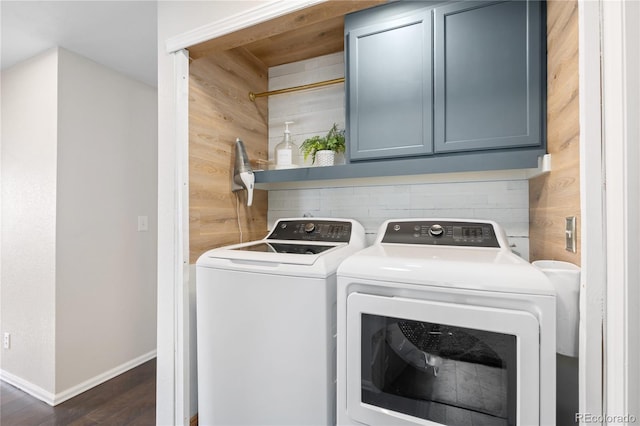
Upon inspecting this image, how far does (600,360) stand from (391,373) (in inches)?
23.4

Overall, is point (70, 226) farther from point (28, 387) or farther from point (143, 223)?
point (28, 387)

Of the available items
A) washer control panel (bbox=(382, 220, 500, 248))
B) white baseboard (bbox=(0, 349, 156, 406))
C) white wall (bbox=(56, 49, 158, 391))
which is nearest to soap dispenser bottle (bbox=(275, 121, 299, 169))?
washer control panel (bbox=(382, 220, 500, 248))

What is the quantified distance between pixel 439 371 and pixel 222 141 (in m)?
1.54

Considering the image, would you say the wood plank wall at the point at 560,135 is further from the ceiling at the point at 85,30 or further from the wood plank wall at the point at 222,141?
the ceiling at the point at 85,30

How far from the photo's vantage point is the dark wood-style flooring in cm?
192

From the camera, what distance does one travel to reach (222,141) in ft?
5.84

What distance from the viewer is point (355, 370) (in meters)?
1.12

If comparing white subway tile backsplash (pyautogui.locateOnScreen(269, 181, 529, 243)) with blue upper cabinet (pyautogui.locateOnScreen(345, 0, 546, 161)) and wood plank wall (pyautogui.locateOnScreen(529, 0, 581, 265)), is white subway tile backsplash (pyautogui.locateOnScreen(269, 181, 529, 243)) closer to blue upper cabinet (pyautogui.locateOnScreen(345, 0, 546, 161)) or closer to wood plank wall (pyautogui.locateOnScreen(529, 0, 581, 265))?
wood plank wall (pyautogui.locateOnScreen(529, 0, 581, 265))

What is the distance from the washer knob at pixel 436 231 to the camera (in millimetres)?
1544

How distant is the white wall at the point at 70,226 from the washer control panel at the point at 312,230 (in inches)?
58.9

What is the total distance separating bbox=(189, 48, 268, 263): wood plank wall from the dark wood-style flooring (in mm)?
1288

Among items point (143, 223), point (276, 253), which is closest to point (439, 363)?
point (276, 253)

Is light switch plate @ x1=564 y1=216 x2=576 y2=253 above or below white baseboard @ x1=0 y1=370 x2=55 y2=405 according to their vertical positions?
above

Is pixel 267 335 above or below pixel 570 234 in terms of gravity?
below
